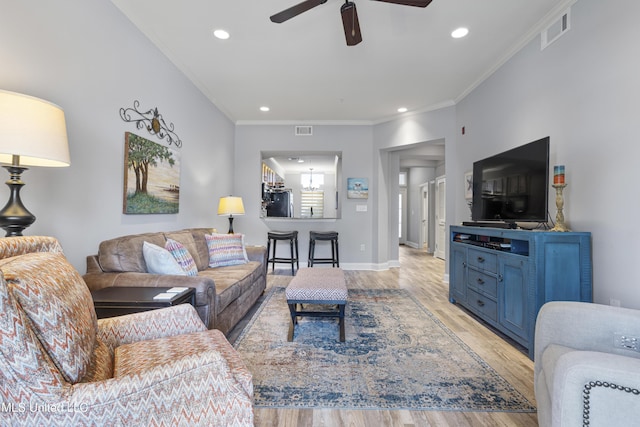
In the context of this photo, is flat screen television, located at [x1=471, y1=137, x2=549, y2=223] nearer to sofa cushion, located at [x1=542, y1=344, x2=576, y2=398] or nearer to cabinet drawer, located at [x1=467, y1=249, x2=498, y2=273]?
cabinet drawer, located at [x1=467, y1=249, x2=498, y2=273]

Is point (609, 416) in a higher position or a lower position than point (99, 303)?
→ lower

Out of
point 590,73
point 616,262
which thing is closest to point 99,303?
point 616,262

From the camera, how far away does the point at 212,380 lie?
89 cm

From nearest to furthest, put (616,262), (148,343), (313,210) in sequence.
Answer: (148,343), (616,262), (313,210)

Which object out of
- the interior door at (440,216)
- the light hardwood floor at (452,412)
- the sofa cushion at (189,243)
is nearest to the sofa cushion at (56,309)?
the light hardwood floor at (452,412)

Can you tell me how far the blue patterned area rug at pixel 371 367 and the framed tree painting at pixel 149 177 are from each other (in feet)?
4.89

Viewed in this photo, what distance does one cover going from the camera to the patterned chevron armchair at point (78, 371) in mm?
747

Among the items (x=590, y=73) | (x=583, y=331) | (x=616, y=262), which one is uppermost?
(x=590, y=73)

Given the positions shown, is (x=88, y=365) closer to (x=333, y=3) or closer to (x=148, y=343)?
(x=148, y=343)

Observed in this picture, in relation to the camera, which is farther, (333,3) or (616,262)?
(333,3)

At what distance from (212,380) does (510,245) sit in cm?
248

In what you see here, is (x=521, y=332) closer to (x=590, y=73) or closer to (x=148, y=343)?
(x=590, y=73)

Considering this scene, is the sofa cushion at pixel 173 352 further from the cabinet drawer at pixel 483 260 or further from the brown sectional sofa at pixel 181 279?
the cabinet drawer at pixel 483 260

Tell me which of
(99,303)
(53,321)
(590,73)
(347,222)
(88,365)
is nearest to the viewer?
(53,321)
